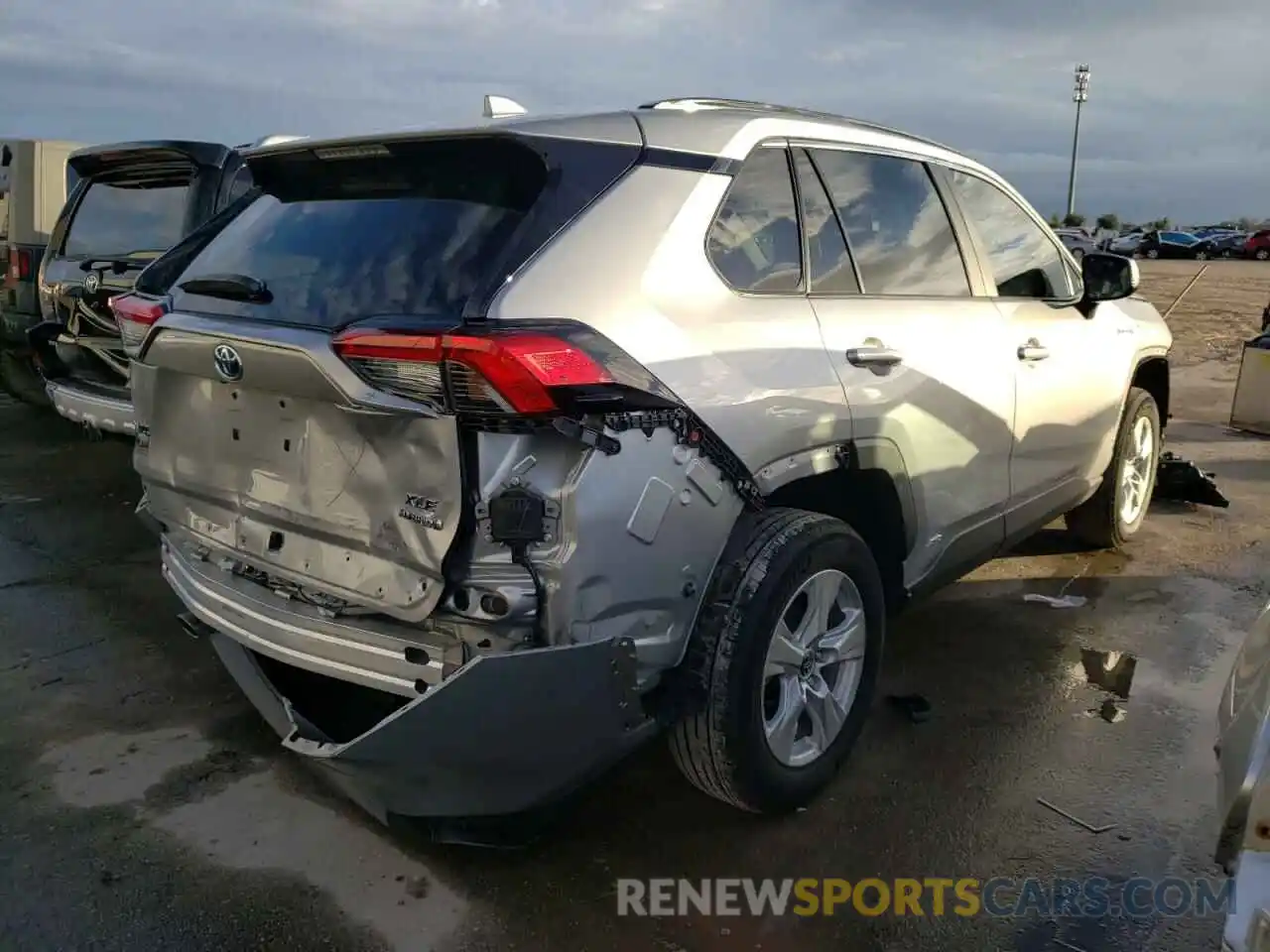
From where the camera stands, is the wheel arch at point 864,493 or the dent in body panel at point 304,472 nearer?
the dent in body panel at point 304,472

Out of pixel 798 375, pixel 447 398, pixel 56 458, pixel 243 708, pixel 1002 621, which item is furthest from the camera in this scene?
pixel 56 458

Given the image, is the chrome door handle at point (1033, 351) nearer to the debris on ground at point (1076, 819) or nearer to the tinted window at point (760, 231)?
the tinted window at point (760, 231)

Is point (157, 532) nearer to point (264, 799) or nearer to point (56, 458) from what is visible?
point (264, 799)

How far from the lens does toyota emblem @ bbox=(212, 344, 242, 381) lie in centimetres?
266

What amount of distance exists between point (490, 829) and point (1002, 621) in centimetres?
294

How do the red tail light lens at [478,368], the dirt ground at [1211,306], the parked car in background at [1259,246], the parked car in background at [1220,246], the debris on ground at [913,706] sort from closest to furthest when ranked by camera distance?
the red tail light lens at [478,368]
the debris on ground at [913,706]
the dirt ground at [1211,306]
the parked car in background at [1259,246]
the parked car in background at [1220,246]

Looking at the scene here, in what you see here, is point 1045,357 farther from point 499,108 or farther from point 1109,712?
point 499,108

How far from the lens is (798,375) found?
2.93m

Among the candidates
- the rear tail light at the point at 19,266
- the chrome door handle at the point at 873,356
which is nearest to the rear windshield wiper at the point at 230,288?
the chrome door handle at the point at 873,356

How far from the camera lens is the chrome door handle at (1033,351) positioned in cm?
404

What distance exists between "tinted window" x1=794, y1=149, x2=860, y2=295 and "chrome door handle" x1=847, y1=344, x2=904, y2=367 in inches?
7.6

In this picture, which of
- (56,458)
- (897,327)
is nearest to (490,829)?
(897,327)

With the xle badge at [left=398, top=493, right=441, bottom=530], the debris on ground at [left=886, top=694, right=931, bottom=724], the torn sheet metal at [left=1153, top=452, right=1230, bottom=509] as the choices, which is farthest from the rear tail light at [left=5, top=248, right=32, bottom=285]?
the torn sheet metal at [left=1153, top=452, right=1230, bottom=509]

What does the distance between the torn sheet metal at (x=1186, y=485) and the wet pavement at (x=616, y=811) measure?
6.08 ft
